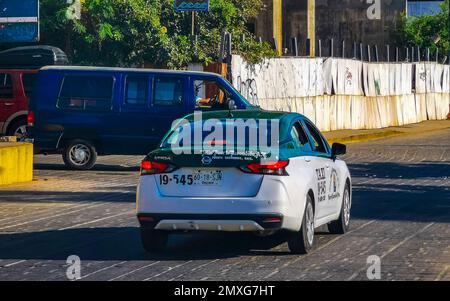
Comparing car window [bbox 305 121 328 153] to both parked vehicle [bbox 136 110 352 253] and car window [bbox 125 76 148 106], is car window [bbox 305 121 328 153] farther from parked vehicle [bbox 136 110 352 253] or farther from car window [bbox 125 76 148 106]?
car window [bbox 125 76 148 106]

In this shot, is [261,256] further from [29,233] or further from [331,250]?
[29,233]

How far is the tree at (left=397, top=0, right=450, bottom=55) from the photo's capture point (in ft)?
207

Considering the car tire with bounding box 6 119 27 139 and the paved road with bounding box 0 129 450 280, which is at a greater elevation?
the car tire with bounding box 6 119 27 139

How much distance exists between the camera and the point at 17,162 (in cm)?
2333

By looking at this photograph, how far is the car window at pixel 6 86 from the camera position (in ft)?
95.1

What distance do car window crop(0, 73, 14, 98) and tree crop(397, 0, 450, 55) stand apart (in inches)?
1452

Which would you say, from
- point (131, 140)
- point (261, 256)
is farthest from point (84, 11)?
point (261, 256)

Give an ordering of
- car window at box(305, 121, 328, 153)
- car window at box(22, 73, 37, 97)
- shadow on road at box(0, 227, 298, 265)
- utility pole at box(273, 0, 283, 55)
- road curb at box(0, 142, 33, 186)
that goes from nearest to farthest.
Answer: shadow on road at box(0, 227, 298, 265) < car window at box(305, 121, 328, 153) < road curb at box(0, 142, 33, 186) < car window at box(22, 73, 37, 97) < utility pole at box(273, 0, 283, 55)

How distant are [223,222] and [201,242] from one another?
190 cm

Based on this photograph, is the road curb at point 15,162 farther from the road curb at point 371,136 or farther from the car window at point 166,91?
the road curb at point 371,136

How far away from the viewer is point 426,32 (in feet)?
209

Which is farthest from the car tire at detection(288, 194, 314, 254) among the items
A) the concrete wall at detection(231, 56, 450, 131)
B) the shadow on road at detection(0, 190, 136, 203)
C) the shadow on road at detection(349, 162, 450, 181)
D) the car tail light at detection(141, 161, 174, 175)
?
the concrete wall at detection(231, 56, 450, 131)
